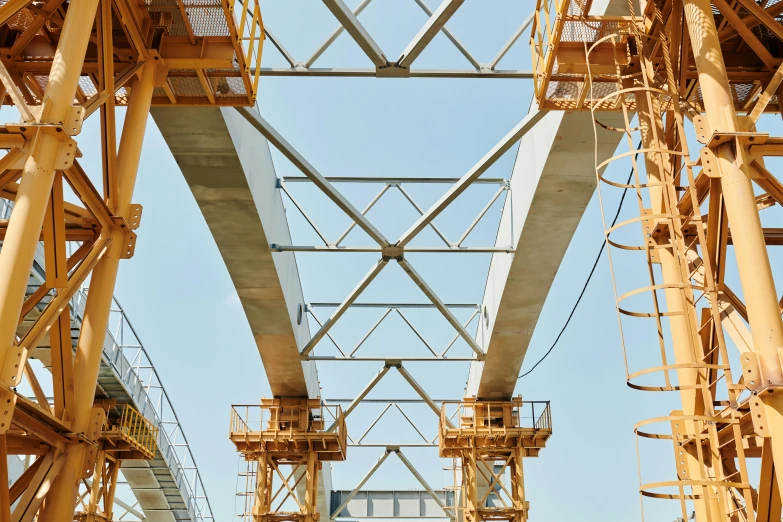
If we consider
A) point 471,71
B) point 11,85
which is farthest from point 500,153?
point 11,85

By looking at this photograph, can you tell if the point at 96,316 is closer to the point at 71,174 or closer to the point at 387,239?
the point at 71,174

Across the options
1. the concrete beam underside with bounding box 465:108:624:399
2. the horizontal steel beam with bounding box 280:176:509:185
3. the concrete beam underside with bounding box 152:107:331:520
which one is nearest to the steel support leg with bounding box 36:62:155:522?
the concrete beam underside with bounding box 152:107:331:520

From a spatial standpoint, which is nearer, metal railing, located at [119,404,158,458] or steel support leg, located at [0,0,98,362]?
steel support leg, located at [0,0,98,362]

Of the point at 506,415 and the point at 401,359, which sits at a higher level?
the point at 401,359

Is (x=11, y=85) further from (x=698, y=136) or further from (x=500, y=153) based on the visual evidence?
(x=500, y=153)

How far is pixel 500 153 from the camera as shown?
16281mm

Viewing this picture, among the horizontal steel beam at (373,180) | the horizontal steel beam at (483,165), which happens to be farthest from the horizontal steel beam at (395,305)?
the horizontal steel beam at (483,165)

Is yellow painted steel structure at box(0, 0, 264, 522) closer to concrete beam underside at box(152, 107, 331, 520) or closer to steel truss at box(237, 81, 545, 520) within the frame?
concrete beam underside at box(152, 107, 331, 520)

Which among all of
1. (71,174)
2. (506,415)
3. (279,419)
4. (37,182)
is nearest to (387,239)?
(279,419)

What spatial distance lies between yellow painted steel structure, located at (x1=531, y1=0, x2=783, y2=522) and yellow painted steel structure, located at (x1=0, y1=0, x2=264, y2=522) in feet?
18.5

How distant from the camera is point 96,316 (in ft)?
31.2

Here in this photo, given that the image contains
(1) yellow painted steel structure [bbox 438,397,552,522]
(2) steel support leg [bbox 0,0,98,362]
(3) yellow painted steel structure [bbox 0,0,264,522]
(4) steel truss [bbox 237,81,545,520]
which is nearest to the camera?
(2) steel support leg [bbox 0,0,98,362]

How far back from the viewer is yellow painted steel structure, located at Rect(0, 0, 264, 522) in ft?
24.3

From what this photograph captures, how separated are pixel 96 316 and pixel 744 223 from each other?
7562 mm
